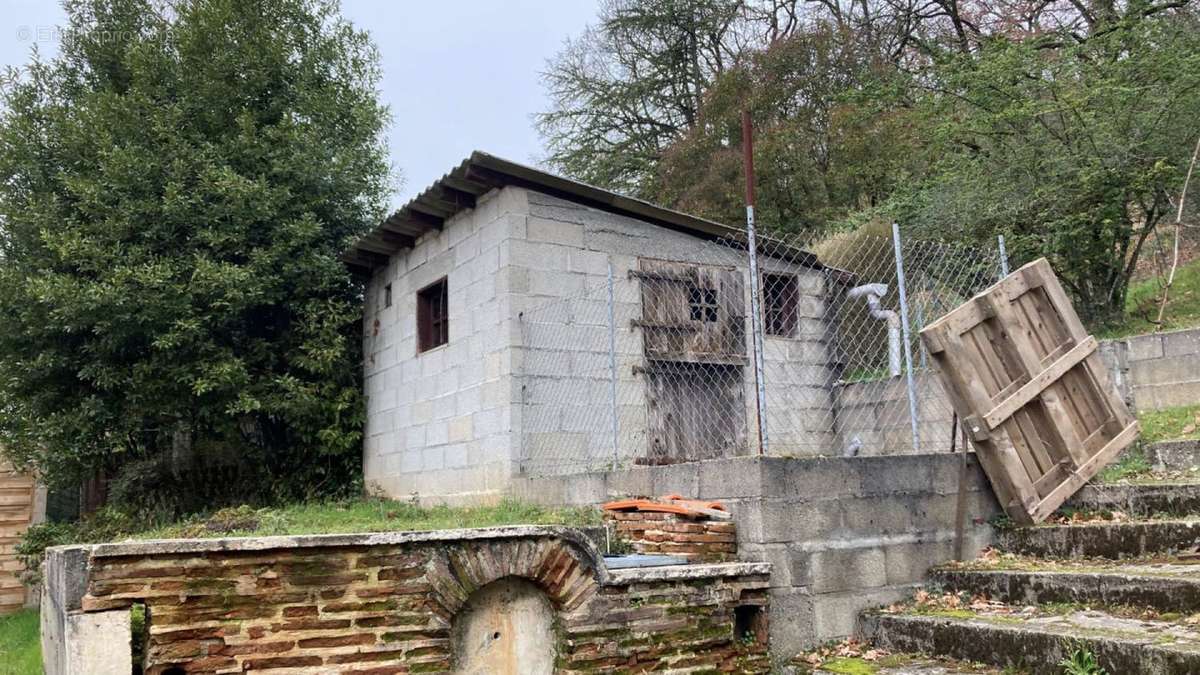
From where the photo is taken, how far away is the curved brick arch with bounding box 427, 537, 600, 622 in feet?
13.2

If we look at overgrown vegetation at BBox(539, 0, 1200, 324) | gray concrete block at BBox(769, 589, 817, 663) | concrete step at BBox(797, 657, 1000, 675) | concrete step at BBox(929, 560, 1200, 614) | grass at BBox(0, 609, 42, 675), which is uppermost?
overgrown vegetation at BBox(539, 0, 1200, 324)

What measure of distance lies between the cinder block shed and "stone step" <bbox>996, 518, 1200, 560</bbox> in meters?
2.91

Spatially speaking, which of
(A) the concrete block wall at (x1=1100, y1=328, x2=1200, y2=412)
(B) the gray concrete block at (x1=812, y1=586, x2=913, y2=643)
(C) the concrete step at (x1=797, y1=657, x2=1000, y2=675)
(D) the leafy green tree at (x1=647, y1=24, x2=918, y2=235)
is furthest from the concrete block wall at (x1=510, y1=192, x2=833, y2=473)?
(D) the leafy green tree at (x1=647, y1=24, x2=918, y2=235)

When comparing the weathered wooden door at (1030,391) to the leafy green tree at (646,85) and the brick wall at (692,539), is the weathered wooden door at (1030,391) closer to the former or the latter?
the brick wall at (692,539)

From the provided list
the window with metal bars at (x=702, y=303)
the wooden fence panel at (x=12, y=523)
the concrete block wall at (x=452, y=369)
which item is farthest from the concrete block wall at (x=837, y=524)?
the wooden fence panel at (x=12, y=523)

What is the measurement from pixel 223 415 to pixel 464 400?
12.2 ft

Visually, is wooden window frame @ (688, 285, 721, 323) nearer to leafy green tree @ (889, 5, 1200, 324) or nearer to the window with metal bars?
the window with metal bars

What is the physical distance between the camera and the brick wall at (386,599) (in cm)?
360

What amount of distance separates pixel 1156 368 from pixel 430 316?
7377 millimetres

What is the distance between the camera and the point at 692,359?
30.0ft

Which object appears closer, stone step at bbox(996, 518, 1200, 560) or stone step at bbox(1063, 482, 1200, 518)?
stone step at bbox(996, 518, 1200, 560)

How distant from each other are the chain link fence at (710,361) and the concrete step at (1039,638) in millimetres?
3103

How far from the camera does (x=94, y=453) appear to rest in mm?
10766

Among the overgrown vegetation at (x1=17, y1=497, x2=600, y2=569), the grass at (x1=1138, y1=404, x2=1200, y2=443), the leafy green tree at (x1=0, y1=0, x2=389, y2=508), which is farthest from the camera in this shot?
the leafy green tree at (x1=0, y1=0, x2=389, y2=508)
